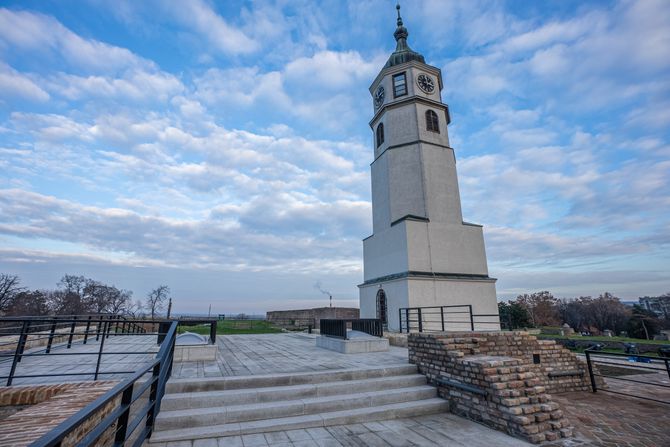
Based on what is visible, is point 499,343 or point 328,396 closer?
point 328,396

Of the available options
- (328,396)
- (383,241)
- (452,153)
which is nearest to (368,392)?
(328,396)

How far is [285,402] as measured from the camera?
4676mm

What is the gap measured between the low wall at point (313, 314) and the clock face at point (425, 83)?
1522 cm

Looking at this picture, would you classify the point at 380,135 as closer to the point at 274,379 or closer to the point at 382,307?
the point at 382,307

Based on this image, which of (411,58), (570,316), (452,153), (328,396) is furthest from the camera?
(570,316)

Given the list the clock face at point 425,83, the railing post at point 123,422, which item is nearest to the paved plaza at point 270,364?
the railing post at point 123,422

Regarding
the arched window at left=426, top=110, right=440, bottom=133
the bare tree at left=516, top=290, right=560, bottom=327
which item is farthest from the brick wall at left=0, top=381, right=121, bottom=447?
the bare tree at left=516, top=290, right=560, bottom=327

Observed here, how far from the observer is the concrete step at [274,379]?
4.68m

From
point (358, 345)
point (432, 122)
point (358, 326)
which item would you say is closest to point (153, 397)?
point (358, 345)

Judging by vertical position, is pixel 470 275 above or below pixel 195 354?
above

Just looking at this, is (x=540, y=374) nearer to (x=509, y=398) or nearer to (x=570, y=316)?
(x=509, y=398)

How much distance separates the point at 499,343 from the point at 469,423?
10.5ft

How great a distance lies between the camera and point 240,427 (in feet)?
13.2

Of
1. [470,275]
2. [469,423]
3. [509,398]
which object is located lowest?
[469,423]
